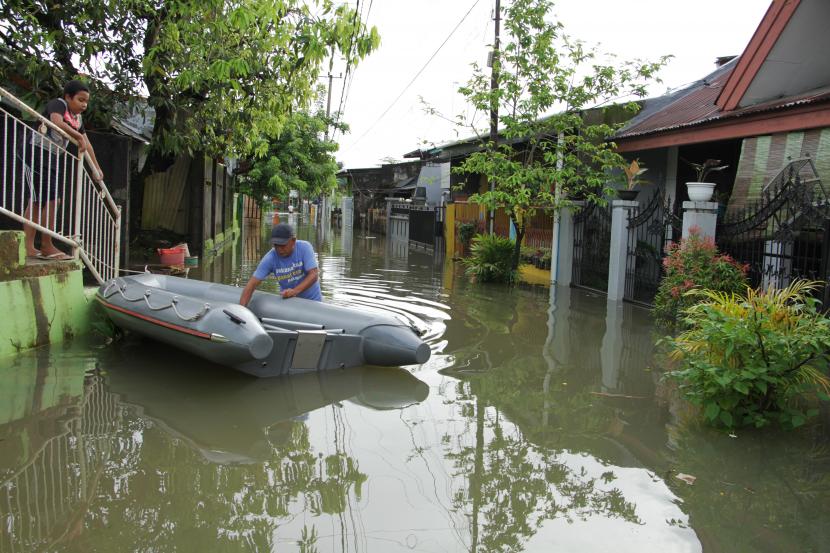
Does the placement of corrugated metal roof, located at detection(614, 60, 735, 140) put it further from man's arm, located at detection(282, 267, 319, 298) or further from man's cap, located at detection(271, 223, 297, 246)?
man's cap, located at detection(271, 223, 297, 246)

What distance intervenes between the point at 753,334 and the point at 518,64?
→ 355 inches

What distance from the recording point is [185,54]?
1067cm

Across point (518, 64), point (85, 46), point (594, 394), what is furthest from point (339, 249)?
point (594, 394)

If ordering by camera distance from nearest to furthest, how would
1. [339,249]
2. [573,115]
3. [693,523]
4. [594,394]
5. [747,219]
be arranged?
[693,523] < [594,394] < [747,219] < [573,115] < [339,249]

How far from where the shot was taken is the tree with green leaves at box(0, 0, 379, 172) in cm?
916

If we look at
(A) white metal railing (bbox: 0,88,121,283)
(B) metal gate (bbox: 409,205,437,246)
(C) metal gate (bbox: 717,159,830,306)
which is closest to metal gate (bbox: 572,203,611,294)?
(C) metal gate (bbox: 717,159,830,306)

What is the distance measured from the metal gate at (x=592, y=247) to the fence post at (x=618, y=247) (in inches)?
39.8

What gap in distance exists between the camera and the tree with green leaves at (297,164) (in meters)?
22.4

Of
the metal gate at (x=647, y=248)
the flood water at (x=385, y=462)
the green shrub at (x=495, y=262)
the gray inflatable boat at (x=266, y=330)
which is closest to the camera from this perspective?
the flood water at (x=385, y=462)

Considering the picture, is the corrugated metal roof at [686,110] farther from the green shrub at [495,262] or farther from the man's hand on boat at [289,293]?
the man's hand on boat at [289,293]

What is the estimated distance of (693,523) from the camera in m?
3.82

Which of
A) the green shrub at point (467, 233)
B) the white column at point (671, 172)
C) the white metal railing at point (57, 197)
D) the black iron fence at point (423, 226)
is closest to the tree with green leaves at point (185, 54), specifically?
the white metal railing at point (57, 197)

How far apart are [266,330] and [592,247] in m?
8.90

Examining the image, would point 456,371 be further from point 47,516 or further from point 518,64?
point 518,64
